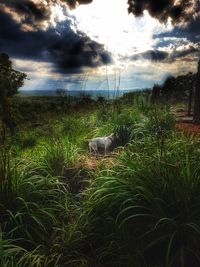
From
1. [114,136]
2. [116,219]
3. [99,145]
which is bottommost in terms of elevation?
[99,145]

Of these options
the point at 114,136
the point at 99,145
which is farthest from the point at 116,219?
the point at 114,136

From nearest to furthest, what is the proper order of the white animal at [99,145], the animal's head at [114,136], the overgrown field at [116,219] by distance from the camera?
1. the overgrown field at [116,219]
2. the white animal at [99,145]
3. the animal's head at [114,136]

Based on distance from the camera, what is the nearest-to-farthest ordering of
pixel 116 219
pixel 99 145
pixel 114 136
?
pixel 116 219
pixel 99 145
pixel 114 136

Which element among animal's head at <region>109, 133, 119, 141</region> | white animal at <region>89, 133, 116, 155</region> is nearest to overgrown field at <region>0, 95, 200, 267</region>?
white animal at <region>89, 133, 116, 155</region>

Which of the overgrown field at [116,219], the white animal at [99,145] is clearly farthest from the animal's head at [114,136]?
the overgrown field at [116,219]

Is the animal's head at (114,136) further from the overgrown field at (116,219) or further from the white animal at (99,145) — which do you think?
the overgrown field at (116,219)

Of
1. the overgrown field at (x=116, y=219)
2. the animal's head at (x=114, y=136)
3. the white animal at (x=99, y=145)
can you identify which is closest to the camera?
the overgrown field at (x=116, y=219)

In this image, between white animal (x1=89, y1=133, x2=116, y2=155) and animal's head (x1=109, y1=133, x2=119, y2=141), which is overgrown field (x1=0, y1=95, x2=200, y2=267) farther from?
animal's head (x1=109, y1=133, x2=119, y2=141)

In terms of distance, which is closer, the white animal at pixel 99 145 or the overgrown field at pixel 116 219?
the overgrown field at pixel 116 219

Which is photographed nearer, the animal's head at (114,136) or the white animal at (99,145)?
the white animal at (99,145)

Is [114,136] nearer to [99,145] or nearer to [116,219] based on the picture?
[99,145]

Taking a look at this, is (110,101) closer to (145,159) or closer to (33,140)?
(33,140)

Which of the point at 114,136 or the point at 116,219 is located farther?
the point at 114,136

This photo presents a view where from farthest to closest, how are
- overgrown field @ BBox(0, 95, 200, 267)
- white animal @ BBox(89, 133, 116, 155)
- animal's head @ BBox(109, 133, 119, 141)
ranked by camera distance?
animal's head @ BBox(109, 133, 119, 141) → white animal @ BBox(89, 133, 116, 155) → overgrown field @ BBox(0, 95, 200, 267)
